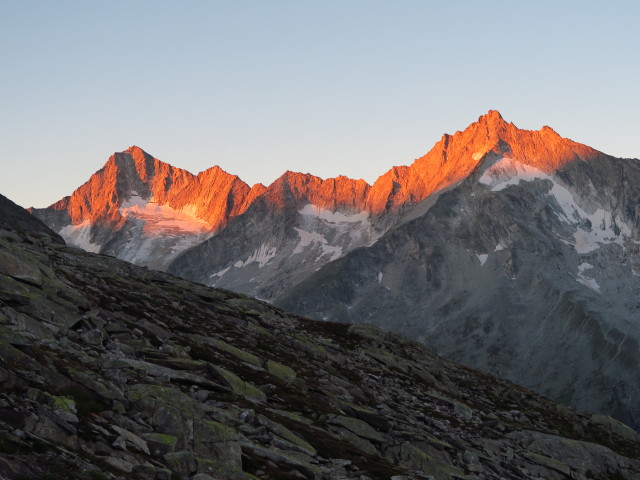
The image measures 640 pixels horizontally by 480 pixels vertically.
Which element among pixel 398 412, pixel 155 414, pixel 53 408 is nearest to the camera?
pixel 53 408

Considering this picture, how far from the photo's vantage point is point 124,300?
64.0 m

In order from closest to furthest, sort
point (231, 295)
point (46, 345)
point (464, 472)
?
1. point (46, 345)
2. point (464, 472)
3. point (231, 295)

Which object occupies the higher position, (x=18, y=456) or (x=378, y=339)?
(x=378, y=339)

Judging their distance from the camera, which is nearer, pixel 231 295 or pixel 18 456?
pixel 18 456

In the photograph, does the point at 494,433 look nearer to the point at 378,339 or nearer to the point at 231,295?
the point at 378,339

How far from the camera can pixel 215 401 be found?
4159 cm

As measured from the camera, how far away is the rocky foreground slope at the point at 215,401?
1204 inches

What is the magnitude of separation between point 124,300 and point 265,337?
16957 mm

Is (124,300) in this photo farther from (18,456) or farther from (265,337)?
(18,456)

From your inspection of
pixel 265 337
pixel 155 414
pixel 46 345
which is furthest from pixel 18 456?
pixel 265 337

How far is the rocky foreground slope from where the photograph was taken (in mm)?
30594

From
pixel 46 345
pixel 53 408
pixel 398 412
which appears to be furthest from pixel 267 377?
pixel 53 408

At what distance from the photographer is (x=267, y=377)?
55.4 metres

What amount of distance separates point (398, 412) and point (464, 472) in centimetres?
1222
